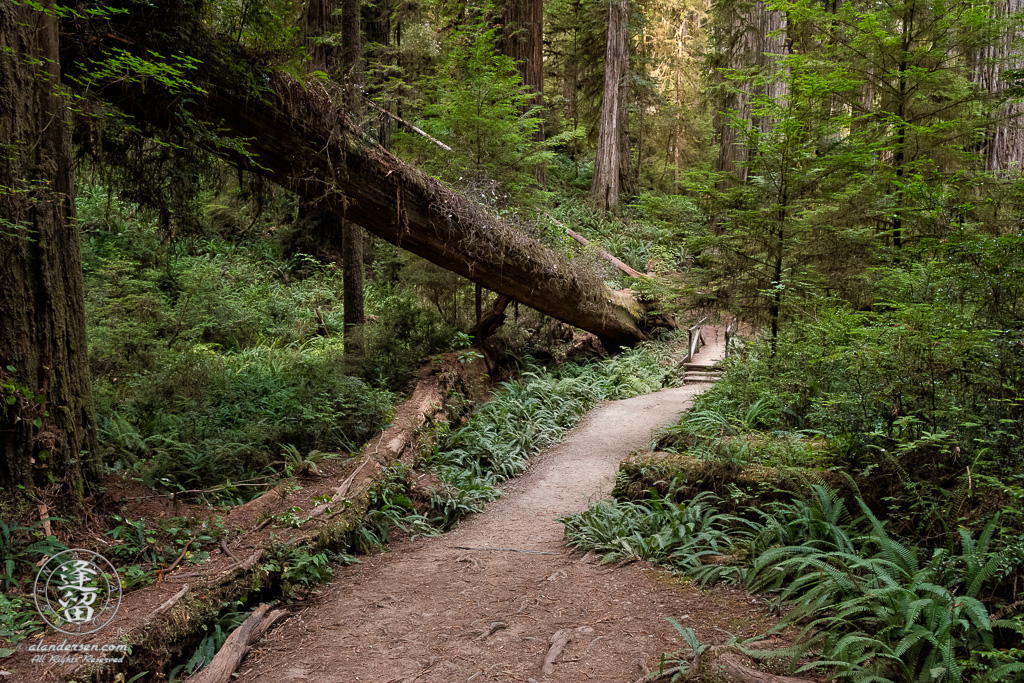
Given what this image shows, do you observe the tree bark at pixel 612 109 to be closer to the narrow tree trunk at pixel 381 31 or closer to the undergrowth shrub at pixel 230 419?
the narrow tree trunk at pixel 381 31

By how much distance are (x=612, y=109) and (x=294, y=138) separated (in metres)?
14.2

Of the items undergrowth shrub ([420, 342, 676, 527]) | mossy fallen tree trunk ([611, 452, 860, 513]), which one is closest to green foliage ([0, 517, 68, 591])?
undergrowth shrub ([420, 342, 676, 527])

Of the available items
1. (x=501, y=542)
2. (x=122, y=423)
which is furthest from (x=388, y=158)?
(x=501, y=542)

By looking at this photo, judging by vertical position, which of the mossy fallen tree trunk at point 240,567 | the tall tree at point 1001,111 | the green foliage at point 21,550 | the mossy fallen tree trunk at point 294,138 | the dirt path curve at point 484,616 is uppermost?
the tall tree at point 1001,111

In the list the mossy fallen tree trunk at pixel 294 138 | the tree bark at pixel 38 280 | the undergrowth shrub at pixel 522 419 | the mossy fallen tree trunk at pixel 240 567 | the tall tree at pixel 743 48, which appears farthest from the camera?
the tall tree at pixel 743 48

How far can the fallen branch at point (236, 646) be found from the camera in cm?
359

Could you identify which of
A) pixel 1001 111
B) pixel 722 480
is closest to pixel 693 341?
pixel 1001 111

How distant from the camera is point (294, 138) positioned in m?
6.41

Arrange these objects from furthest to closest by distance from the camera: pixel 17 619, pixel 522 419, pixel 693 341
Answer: pixel 693 341 → pixel 522 419 → pixel 17 619

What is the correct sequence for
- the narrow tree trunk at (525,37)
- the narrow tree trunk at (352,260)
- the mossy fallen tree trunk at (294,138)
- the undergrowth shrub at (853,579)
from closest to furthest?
the undergrowth shrub at (853,579) → the mossy fallen tree trunk at (294,138) → the narrow tree trunk at (352,260) → the narrow tree trunk at (525,37)

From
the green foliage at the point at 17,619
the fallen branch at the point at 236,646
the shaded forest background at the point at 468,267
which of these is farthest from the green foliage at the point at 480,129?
the green foliage at the point at 17,619

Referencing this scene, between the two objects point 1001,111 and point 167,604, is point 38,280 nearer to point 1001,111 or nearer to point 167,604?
point 167,604

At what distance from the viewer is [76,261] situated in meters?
4.70
